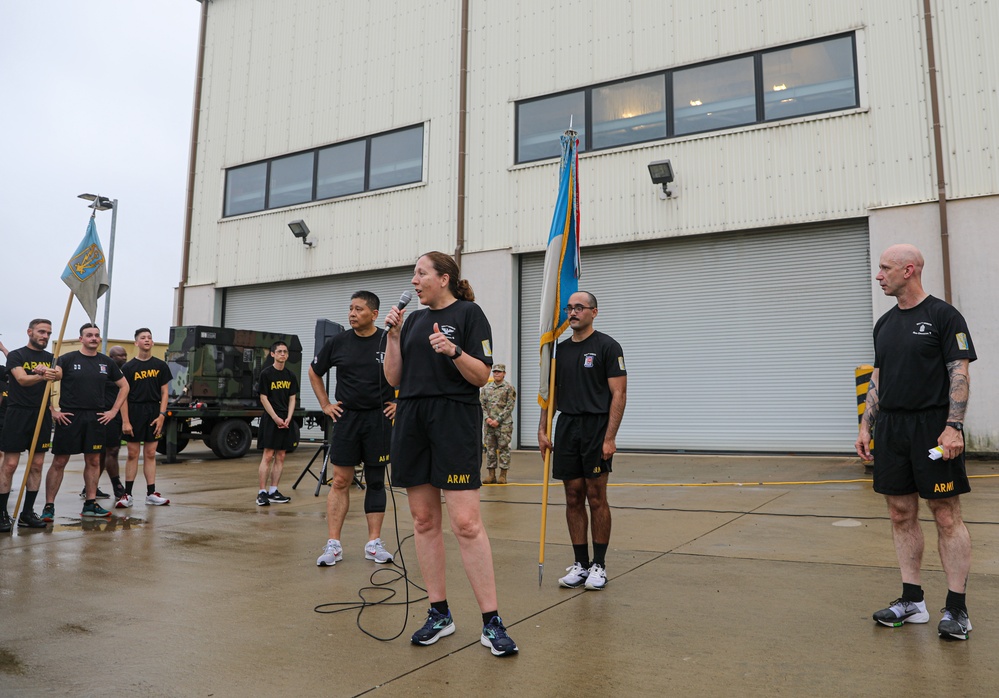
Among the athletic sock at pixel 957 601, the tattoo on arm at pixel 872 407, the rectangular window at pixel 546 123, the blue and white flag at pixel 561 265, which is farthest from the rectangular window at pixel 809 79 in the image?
the athletic sock at pixel 957 601

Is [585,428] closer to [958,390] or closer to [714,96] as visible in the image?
[958,390]

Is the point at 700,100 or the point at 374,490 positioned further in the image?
the point at 700,100

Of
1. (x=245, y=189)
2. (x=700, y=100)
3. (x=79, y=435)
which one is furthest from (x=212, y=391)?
(x=700, y=100)

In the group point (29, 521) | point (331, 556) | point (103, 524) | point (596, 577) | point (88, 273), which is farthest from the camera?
point (88, 273)

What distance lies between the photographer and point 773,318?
42.8ft

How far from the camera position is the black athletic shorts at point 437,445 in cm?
344

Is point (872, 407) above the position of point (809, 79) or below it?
below

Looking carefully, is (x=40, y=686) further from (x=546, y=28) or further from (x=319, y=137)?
(x=319, y=137)

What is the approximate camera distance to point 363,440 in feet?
17.5

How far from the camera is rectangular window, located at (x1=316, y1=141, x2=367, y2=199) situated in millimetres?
17391

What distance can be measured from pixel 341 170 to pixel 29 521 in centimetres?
1258

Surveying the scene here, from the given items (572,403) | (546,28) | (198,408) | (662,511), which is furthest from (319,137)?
(572,403)

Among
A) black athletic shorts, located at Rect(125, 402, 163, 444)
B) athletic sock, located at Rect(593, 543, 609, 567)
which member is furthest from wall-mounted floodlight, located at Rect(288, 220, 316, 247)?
athletic sock, located at Rect(593, 543, 609, 567)

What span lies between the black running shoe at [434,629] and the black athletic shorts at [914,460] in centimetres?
225
